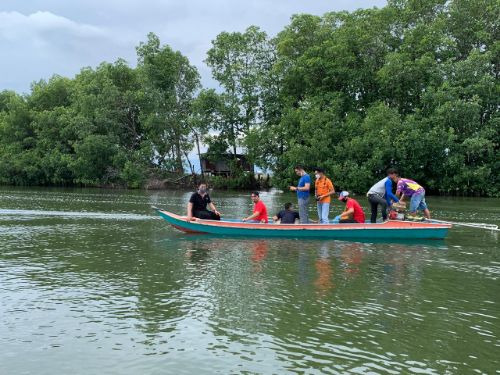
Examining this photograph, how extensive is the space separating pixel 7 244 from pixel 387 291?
10.9 metres

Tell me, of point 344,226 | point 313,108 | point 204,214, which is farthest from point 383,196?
point 313,108

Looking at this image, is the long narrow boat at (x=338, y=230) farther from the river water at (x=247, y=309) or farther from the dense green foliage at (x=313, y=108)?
the dense green foliage at (x=313, y=108)

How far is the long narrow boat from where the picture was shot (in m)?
15.5

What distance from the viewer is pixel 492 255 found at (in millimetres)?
13281


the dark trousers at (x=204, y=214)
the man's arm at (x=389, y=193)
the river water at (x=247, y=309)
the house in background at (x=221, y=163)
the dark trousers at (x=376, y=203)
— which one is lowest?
the river water at (x=247, y=309)

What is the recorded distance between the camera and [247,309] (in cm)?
797

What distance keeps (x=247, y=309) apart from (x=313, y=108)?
39.6 metres

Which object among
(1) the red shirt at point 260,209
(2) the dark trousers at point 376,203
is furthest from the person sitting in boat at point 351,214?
(1) the red shirt at point 260,209

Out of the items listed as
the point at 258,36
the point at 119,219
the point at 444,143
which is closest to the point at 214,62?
the point at 258,36

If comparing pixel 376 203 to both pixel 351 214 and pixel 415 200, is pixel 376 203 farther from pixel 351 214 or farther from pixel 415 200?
pixel 415 200

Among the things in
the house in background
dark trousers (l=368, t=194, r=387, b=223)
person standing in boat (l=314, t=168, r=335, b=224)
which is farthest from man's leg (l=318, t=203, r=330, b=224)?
the house in background

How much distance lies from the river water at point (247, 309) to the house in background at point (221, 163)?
134 ft

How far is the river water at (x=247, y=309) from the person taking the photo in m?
5.98

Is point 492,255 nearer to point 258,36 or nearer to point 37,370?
point 37,370
